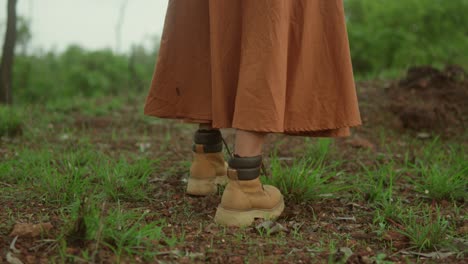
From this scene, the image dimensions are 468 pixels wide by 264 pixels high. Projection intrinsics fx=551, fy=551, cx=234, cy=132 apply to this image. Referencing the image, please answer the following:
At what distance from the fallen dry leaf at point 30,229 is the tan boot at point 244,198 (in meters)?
0.71

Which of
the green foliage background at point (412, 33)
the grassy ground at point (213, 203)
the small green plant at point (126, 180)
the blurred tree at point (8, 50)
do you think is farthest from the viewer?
the green foliage background at point (412, 33)

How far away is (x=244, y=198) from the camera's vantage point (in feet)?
7.66

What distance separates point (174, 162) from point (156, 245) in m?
1.43

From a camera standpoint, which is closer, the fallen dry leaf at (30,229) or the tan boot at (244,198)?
the fallen dry leaf at (30,229)

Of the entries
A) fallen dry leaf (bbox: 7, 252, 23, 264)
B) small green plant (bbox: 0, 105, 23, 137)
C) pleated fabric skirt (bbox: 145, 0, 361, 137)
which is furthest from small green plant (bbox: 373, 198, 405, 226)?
small green plant (bbox: 0, 105, 23, 137)

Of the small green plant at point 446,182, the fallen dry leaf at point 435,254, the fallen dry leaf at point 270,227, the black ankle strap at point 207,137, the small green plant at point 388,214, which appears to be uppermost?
the black ankle strap at point 207,137

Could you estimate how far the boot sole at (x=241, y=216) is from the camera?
2.32 metres

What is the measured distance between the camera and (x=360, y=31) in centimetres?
684

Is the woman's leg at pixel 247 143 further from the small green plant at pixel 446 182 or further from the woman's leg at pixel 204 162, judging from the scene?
the small green plant at pixel 446 182

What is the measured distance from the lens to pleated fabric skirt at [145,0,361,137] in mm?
2154

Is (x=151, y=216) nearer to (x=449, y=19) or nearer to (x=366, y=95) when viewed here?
(x=366, y=95)

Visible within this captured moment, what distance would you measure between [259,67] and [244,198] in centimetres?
57

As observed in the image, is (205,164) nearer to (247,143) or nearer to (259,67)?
(247,143)

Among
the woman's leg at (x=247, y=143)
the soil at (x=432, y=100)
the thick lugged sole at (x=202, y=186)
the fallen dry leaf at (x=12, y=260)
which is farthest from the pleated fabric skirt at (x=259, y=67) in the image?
the soil at (x=432, y=100)
